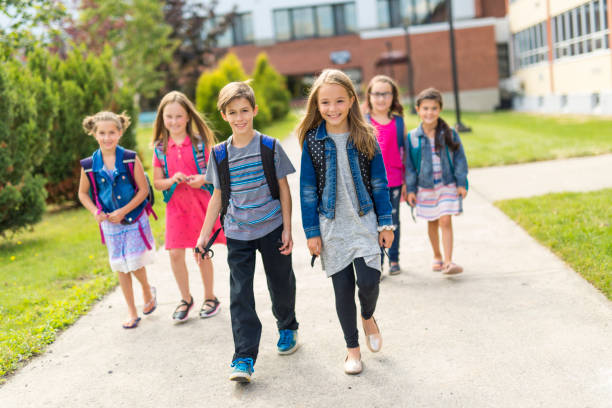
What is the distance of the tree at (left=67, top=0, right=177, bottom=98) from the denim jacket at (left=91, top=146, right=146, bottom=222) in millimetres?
22215

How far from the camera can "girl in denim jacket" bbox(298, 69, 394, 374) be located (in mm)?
3518

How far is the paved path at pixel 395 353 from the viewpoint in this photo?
329 centimetres

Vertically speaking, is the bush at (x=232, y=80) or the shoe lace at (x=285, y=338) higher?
the bush at (x=232, y=80)

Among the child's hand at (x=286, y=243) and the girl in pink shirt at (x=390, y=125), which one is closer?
the child's hand at (x=286, y=243)

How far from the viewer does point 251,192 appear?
12.3 feet

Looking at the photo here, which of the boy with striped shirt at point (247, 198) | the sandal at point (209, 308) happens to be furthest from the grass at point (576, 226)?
the sandal at point (209, 308)

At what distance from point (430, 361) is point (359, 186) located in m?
1.13

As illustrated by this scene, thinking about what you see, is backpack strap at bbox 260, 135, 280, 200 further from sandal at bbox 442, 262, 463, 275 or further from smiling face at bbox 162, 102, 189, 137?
sandal at bbox 442, 262, 463, 275

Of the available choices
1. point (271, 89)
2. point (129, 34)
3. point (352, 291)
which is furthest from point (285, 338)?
point (129, 34)

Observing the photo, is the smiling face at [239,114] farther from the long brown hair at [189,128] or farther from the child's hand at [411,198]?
the child's hand at [411,198]

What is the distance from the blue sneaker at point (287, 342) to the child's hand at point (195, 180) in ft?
4.36

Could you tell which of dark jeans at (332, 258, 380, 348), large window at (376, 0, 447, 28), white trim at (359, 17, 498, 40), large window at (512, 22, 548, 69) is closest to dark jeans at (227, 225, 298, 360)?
dark jeans at (332, 258, 380, 348)

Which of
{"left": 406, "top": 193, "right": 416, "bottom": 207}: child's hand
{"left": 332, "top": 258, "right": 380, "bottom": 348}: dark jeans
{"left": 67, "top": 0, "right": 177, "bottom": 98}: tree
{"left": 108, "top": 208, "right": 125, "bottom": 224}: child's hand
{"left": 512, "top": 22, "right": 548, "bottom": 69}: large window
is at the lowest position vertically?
{"left": 332, "top": 258, "right": 380, "bottom": 348}: dark jeans

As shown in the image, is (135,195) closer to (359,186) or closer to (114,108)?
(359,186)
